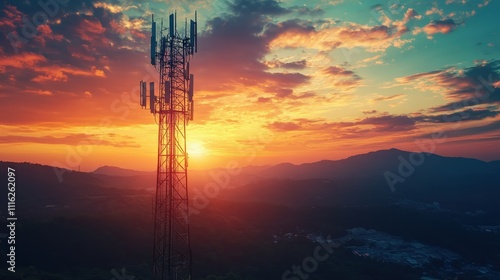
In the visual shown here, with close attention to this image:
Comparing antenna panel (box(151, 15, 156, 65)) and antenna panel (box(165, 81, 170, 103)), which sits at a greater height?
antenna panel (box(151, 15, 156, 65))

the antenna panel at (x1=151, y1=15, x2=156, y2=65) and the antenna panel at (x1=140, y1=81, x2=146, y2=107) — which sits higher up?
the antenna panel at (x1=151, y1=15, x2=156, y2=65)

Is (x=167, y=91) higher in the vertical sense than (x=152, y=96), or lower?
Result: higher

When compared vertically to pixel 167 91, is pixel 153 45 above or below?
above

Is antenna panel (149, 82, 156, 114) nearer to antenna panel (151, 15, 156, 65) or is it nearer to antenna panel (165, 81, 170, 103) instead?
antenna panel (165, 81, 170, 103)

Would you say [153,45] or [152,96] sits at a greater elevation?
[153,45]

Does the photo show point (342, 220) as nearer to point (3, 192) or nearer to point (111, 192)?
point (111, 192)

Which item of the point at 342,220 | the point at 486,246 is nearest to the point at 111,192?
the point at 342,220

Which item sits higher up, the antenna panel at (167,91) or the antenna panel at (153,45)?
the antenna panel at (153,45)

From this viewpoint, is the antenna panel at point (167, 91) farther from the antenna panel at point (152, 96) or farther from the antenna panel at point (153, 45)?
the antenna panel at point (153, 45)

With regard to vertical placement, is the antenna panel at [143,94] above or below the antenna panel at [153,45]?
below

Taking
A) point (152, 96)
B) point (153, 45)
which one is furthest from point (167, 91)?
point (153, 45)

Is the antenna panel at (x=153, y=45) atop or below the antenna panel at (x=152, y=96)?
atop

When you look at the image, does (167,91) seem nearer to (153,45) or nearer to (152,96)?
(152,96)
